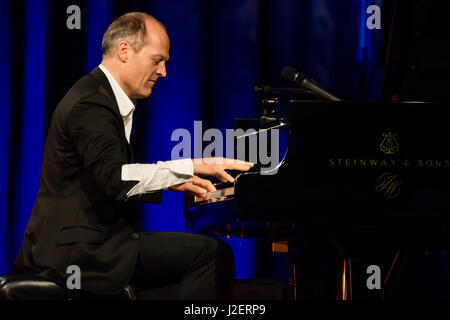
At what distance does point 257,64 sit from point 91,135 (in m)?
2.43

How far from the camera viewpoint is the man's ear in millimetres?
2100

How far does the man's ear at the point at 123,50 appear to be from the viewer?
210 cm

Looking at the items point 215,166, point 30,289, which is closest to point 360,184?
point 215,166

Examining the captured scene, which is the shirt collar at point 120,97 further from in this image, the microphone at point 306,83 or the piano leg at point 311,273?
the piano leg at point 311,273

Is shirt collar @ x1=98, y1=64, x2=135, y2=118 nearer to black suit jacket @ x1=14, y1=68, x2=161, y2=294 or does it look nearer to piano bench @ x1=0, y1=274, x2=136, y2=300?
black suit jacket @ x1=14, y1=68, x2=161, y2=294

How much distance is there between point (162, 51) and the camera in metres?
2.16

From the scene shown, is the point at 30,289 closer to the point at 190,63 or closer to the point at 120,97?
the point at 120,97

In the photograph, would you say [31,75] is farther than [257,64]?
No

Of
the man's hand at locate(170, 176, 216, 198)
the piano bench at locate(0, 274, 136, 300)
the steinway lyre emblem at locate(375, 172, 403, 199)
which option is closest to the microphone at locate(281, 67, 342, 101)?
the steinway lyre emblem at locate(375, 172, 403, 199)

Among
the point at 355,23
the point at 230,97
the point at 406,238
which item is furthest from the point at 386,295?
the point at 355,23

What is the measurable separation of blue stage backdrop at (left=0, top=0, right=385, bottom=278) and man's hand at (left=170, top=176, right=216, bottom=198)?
1816 millimetres

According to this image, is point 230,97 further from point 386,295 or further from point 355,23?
point 386,295

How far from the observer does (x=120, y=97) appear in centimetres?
207

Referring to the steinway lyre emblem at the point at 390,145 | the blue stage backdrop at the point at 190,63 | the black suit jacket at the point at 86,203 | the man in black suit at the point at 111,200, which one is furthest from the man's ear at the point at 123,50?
the blue stage backdrop at the point at 190,63
